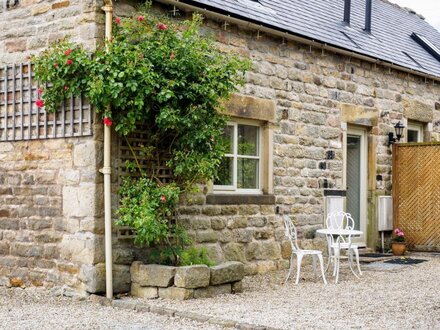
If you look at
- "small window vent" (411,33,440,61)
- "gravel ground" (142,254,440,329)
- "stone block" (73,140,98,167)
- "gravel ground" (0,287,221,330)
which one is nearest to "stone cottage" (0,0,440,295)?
"stone block" (73,140,98,167)

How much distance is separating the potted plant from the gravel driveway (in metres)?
3.28

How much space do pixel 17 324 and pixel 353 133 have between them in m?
7.80

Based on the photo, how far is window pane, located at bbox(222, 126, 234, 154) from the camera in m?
10.3

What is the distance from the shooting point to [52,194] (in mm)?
8766

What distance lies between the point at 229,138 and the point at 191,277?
9.64 ft

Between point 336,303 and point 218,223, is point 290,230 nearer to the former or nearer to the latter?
point 218,223

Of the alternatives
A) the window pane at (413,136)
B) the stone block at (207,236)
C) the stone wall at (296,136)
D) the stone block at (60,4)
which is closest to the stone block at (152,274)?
the stone wall at (296,136)

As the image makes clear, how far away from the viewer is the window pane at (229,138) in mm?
10321

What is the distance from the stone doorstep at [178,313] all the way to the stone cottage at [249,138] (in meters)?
0.45

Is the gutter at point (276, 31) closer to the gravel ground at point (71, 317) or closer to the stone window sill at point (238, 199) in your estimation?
the stone window sill at point (238, 199)

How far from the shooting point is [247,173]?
10.7 meters

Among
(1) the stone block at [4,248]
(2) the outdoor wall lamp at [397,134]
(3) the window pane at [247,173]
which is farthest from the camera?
(2) the outdoor wall lamp at [397,134]

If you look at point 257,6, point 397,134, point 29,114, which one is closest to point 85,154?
point 29,114

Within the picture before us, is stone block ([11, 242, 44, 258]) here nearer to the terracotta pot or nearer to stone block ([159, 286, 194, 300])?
stone block ([159, 286, 194, 300])
